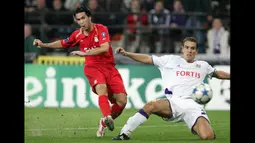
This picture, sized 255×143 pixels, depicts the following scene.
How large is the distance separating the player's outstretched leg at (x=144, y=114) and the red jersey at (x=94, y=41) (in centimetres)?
154

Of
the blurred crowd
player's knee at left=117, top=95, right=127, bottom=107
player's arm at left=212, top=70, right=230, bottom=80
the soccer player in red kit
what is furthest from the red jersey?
the blurred crowd

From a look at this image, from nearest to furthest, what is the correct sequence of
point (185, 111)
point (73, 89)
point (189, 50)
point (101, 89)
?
point (185, 111) → point (189, 50) → point (101, 89) → point (73, 89)

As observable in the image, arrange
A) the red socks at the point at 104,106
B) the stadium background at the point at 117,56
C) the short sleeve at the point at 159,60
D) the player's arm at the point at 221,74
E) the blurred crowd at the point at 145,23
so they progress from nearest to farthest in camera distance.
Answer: the red socks at the point at 104,106 < the short sleeve at the point at 159,60 < the player's arm at the point at 221,74 < the stadium background at the point at 117,56 < the blurred crowd at the point at 145,23

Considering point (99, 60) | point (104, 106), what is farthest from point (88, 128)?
point (104, 106)

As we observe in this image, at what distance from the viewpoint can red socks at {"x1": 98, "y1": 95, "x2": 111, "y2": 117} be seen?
33.3 ft

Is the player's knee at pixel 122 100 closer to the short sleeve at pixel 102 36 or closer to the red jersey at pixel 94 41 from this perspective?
the red jersey at pixel 94 41

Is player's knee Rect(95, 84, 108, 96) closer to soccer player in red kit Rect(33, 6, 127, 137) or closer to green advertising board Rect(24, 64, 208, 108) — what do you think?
soccer player in red kit Rect(33, 6, 127, 137)

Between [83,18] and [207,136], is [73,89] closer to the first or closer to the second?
[83,18]

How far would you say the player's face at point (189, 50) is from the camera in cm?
1023

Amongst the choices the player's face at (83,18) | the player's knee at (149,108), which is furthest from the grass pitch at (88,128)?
the player's face at (83,18)

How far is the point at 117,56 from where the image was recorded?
19.4 metres

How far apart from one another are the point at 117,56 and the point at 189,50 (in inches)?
359

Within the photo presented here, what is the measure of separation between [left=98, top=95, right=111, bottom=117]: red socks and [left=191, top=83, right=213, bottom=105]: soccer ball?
131 cm
